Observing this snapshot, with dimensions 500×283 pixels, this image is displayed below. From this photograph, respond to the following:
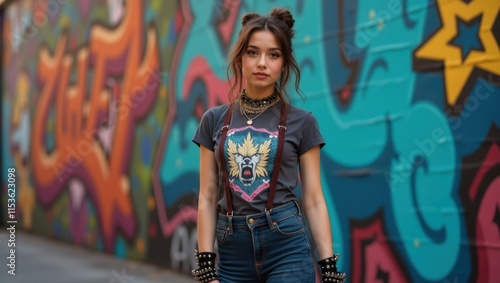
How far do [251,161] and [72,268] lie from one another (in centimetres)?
606

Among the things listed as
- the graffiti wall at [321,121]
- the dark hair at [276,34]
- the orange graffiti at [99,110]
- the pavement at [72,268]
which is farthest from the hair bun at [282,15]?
the orange graffiti at [99,110]

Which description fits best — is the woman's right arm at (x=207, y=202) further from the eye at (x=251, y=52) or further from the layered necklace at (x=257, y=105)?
the eye at (x=251, y=52)

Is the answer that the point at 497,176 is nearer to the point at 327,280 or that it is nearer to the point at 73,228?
the point at 327,280

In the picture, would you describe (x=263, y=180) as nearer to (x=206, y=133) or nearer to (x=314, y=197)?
(x=314, y=197)

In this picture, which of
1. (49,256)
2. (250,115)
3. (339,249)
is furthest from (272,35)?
(49,256)

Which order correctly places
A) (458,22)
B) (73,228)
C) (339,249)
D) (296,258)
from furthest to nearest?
(73,228)
(339,249)
(458,22)
(296,258)

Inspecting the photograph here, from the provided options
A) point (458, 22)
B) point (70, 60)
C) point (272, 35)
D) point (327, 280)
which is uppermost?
point (70, 60)

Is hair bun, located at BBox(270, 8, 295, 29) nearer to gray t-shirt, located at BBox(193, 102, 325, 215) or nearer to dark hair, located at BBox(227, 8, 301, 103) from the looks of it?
dark hair, located at BBox(227, 8, 301, 103)

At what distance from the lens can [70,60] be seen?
1127 cm

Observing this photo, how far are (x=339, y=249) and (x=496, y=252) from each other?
1.51 metres

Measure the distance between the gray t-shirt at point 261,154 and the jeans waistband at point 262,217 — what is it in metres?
0.02

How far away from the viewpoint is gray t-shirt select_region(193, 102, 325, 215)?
2.80 meters

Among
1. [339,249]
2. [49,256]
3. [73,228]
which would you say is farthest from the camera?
[73,228]

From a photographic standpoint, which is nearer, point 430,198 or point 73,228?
point 430,198
